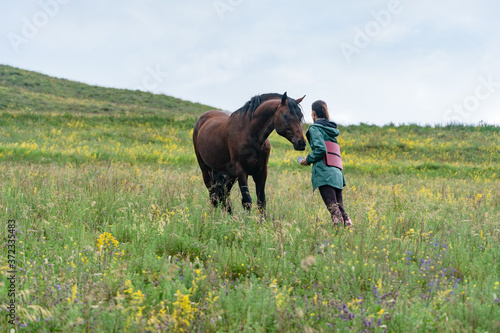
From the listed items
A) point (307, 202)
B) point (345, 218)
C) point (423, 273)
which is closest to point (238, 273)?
point (423, 273)

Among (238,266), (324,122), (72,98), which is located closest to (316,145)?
(324,122)

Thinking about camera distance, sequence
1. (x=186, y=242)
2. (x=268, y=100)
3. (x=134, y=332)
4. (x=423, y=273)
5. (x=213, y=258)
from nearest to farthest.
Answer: (x=134, y=332) → (x=423, y=273) → (x=213, y=258) → (x=186, y=242) → (x=268, y=100)

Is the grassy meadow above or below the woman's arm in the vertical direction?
below

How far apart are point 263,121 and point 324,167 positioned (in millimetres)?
1262

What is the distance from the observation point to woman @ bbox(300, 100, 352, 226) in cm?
536

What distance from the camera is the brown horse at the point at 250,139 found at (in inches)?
215

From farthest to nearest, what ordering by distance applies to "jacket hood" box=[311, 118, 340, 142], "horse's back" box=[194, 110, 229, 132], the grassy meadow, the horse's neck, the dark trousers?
"horse's back" box=[194, 110, 229, 132], the horse's neck, "jacket hood" box=[311, 118, 340, 142], the dark trousers, the grassy meadow

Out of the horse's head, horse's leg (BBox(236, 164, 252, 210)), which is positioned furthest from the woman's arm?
horse's leg (BBox(236, 164, 252, 210))

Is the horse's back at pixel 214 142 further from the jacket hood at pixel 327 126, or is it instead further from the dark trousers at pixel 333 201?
the dark trousers at pixel 333 201

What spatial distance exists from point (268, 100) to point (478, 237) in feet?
A: 12.1

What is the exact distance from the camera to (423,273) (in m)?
3.71

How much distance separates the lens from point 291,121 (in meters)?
5.39

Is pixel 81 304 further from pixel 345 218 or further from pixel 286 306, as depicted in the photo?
pixel 345 218

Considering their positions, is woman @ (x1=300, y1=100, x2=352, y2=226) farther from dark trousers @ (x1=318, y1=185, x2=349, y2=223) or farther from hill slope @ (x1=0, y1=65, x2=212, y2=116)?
hill slope @ (x1=0, y1=65, x2=212, y2=116)
